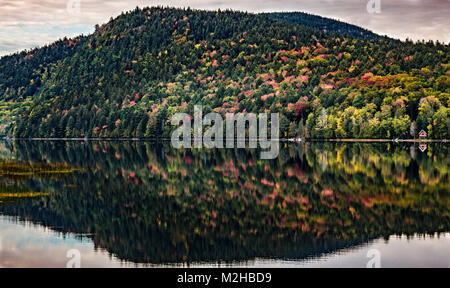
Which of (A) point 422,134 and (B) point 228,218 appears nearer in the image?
(B) point 228,218

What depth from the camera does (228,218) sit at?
35.1m

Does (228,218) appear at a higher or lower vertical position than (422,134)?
lower

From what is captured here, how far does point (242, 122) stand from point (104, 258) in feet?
457

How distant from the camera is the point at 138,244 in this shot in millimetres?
29516

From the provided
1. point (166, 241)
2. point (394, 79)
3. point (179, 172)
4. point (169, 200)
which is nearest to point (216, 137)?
point (394, 79)

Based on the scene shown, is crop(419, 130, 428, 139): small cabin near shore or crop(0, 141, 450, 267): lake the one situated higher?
crop(419, 130, 428, 139): small cabin near shore

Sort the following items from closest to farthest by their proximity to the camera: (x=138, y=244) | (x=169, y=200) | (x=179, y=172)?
(x=138, y=244)
(x=169, y=200)
(x=179, y=172)

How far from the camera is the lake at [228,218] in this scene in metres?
27.2

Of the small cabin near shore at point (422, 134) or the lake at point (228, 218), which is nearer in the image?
the lake at point (228, 218)

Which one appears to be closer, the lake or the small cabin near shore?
the lake

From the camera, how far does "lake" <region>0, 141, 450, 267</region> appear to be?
27203 mm
